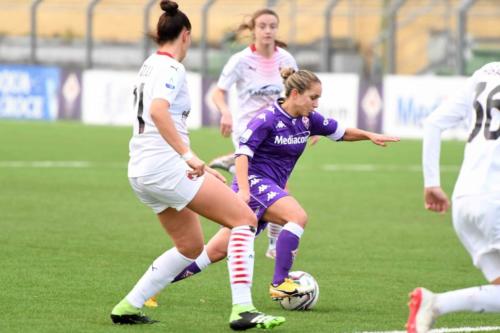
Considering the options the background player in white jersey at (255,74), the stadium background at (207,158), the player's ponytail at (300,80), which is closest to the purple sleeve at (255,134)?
the player's ponytail at (300,80)

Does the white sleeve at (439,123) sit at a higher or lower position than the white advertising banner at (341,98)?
higher

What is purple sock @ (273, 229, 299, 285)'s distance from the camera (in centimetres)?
923

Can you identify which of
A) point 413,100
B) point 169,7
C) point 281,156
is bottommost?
point 413,100

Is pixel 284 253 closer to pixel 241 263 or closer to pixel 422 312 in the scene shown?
pixel 241 263

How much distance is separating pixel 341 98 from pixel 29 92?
9.56m

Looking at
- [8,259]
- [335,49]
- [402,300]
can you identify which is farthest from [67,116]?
[402,300]

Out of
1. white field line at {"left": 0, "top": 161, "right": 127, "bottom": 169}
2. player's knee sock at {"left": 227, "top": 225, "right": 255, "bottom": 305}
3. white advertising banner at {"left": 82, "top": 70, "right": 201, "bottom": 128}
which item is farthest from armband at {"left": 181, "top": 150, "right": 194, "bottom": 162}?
white advertising banner at {"left": 82, "top": 70, "right": 201, "bottom": 128}

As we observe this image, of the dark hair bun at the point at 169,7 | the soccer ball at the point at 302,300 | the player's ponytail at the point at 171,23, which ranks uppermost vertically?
the dark hair bun at the point at 169,7

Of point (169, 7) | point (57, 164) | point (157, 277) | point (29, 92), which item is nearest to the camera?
point (169, 7)

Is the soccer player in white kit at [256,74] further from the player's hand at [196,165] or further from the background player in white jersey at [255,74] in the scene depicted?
the player's hand at [196,165]

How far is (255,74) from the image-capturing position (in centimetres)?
1243

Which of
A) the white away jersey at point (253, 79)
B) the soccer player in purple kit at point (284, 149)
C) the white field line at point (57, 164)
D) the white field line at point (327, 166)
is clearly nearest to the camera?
the soccer player in purple kit at point (284, 149)

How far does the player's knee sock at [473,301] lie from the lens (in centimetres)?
695

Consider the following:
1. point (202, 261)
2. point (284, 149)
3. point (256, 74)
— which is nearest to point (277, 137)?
point (284, 149)
